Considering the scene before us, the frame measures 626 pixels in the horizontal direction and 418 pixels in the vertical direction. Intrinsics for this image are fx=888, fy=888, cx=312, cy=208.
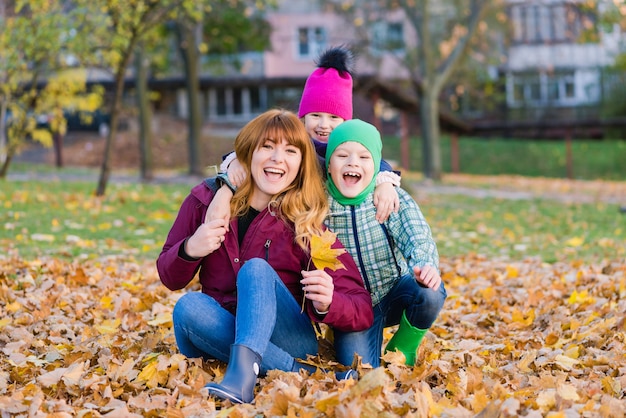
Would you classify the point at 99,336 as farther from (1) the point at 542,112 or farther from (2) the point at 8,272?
(1) the point at 542,112

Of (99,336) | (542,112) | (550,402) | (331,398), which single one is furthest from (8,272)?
(542,112)

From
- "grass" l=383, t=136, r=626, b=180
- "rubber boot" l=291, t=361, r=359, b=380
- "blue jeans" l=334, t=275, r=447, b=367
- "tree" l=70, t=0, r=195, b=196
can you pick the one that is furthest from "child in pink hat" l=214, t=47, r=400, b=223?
"grass" l=383, t=136, r=626, b=180

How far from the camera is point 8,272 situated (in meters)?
6.57

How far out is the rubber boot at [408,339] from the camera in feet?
13.6

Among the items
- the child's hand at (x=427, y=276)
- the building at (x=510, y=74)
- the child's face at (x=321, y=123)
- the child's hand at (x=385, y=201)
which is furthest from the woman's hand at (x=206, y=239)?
the building at (x=510, y=74)

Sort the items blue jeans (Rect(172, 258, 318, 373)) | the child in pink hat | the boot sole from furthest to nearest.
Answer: the child in pink hat → blue jeans (Rect(172, 258, 318, 373)) → the boot sole

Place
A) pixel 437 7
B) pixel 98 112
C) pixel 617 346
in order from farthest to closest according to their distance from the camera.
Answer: pixel 98 112, pixel 437 7, pixel 617 346

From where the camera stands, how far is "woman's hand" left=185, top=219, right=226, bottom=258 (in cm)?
388

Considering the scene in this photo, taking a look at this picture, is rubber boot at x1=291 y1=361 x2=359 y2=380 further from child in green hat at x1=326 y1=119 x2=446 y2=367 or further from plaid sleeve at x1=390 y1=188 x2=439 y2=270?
plaid sleeve at x1=390 y1=188 x2=439 y2=270

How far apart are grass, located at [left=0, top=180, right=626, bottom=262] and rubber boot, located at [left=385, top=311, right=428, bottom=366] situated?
14.6 ft

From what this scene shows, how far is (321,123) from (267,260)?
3.97 feet

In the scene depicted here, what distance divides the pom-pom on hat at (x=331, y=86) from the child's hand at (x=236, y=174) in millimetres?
993

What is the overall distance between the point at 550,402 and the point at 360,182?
→ 1311 mm

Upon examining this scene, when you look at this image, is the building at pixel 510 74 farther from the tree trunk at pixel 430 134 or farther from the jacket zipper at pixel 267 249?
the jacket zipper at pixel 267 249
